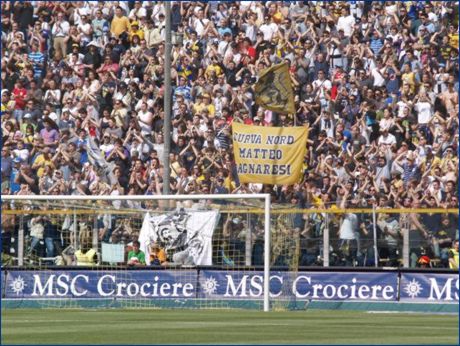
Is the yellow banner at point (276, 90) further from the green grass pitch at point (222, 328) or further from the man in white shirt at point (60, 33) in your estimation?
the man in white shirt at point (60, 33)

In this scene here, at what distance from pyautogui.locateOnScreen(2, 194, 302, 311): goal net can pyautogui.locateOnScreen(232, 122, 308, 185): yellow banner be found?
0.61 meters

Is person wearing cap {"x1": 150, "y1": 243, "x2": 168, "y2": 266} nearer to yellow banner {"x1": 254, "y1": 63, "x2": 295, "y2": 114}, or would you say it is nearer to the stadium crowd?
the stadium crowd

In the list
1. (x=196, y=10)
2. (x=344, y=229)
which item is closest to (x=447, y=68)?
(x=344, y=229)

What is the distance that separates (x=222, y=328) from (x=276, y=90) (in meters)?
11.6

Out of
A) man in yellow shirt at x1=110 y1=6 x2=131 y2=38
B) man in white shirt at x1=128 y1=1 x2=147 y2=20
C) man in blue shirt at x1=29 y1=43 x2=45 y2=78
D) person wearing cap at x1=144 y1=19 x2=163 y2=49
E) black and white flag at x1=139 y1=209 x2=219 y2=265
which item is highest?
man in white shirt at x1=128 y1=1 x2=147 y2=20

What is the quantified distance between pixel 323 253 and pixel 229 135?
18.2ft

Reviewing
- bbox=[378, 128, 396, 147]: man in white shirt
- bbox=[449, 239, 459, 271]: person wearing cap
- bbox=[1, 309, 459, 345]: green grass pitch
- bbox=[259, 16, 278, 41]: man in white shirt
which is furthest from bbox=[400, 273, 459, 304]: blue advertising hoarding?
bbox=[259, 16, 278, 41]: man in white shirt

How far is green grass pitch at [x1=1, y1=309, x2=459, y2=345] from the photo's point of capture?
1855 cm

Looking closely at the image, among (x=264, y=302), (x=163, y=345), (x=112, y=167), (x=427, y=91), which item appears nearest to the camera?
(x=163, y=345)

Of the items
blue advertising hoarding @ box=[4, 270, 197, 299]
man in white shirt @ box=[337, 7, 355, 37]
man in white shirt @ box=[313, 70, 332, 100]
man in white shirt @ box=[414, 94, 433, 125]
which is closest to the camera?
blue advertising hoarding @ box=[4, 270, 197, 299]

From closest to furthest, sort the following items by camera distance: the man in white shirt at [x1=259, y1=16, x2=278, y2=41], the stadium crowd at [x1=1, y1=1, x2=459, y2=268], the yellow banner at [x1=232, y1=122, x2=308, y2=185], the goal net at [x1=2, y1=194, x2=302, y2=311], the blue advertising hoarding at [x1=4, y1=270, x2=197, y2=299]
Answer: the yellow banner at [x1=232, y1=122, x2=308, y2=185]
the goal net at [x1=2, y1=194, x2=302, y2=311]
the blue advertising hoarding at [x1=4, y1=270, x2=197, y2=299]
the stadium crowd at [x1=1, y1=1, x2=459, y2=268]
the man in white shirt at [x1=259, y1=16, x2=278, y2=41]

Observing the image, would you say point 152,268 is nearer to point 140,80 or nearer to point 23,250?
point 23,250

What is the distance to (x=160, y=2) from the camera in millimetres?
41500

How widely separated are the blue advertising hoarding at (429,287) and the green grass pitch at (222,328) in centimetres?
319
